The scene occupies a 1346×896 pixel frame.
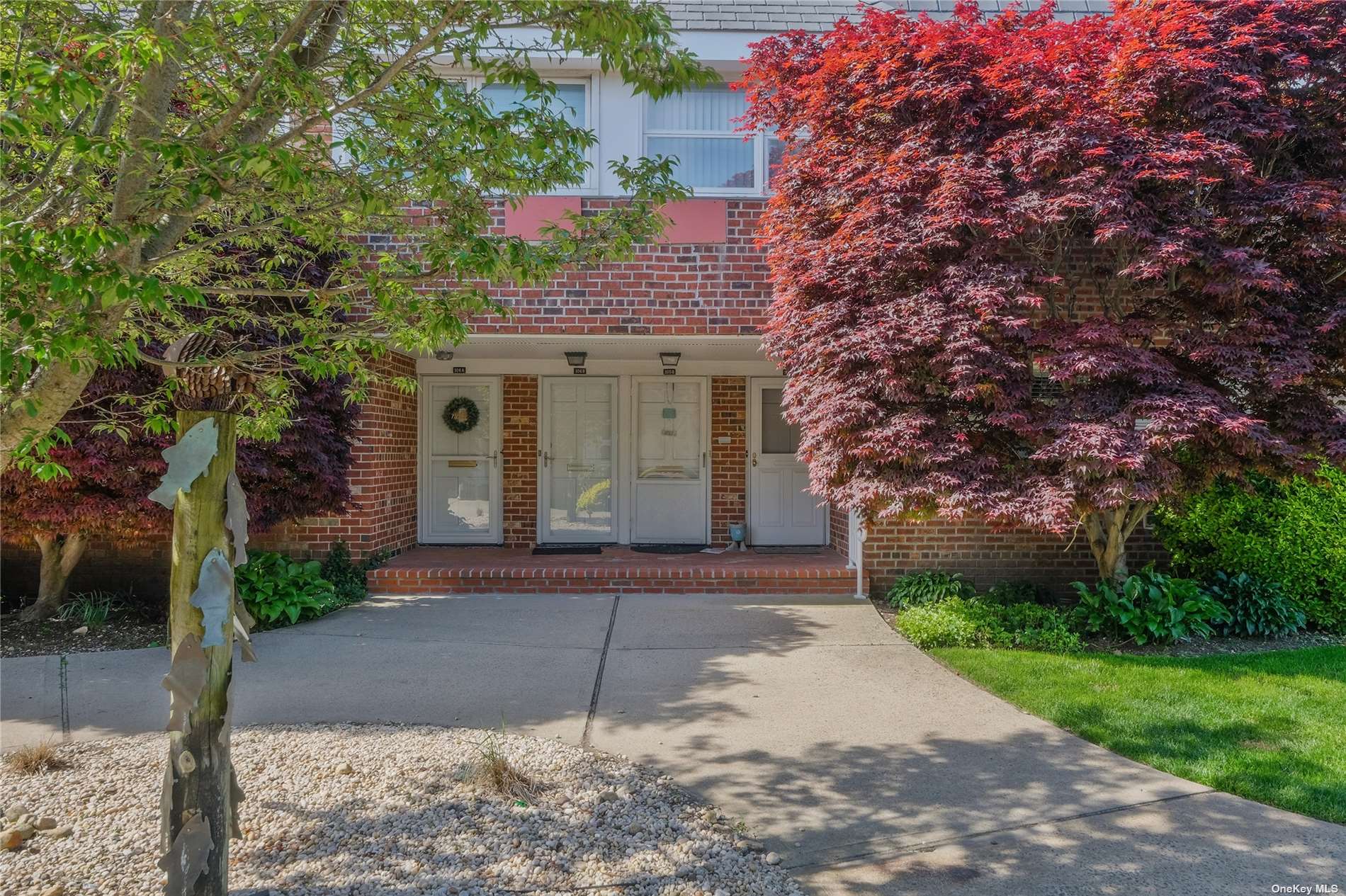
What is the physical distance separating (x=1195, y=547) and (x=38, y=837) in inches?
296

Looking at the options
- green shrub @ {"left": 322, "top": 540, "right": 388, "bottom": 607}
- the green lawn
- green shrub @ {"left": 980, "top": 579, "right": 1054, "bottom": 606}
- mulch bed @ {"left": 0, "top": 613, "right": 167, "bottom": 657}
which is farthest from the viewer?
green shrub @ {"left": 322, "top": 540, "right": 388, "bottom": 607}

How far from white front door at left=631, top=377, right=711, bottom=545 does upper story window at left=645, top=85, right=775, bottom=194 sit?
8.54 feet

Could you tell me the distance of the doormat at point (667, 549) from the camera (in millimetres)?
8383

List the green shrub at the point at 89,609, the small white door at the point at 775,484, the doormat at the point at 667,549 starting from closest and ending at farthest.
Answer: the green shrub at the point at 89,609 < the doormat at the point at 667,549 < the small white door at the point at 775,484

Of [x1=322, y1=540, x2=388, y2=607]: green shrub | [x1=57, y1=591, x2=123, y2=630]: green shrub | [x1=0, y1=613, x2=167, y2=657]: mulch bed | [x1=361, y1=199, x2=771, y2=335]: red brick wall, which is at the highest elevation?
[x1=361, y1=199, x2=771, y2=335]: red brick wall

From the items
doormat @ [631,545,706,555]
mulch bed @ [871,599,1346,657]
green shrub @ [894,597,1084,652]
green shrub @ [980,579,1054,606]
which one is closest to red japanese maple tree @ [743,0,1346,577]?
green shrub @ [894,597,1084,652]

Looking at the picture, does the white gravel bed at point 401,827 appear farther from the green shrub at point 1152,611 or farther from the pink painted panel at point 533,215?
the pink painted panel at point 533,215

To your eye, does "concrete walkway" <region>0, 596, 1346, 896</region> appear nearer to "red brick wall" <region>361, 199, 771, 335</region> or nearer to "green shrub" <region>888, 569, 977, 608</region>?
"green shrub" <region>888, 569, 977, 608</region>

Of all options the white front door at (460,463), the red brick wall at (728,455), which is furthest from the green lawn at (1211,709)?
the white front door at (460,463)

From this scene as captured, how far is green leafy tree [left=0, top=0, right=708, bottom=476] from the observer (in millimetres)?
1817

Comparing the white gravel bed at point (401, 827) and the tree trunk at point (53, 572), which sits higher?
the tree trunk at point (53, 572)

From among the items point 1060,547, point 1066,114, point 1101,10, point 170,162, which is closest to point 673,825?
point 170,162

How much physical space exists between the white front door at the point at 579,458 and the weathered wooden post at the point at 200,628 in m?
6.70

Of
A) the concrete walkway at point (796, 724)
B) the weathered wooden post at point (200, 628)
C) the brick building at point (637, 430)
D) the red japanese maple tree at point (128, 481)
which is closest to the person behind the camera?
the weathered wooden post at point (200, 628)
